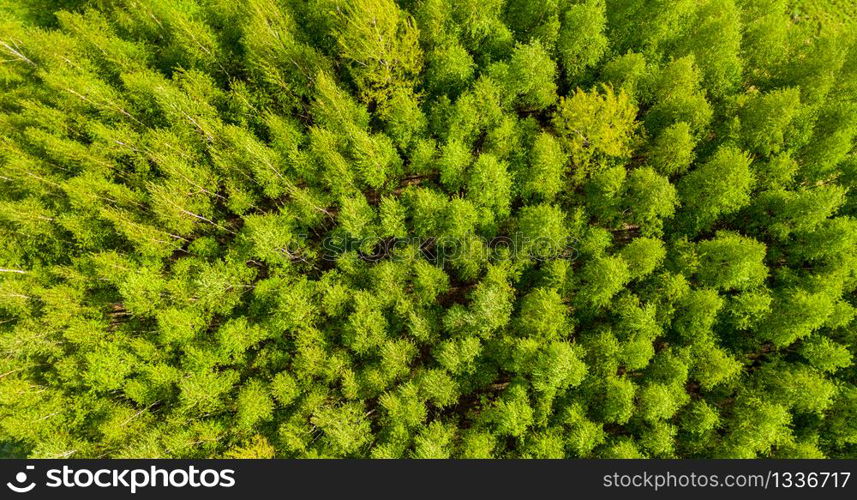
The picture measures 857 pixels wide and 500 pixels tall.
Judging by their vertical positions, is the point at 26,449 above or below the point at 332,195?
below

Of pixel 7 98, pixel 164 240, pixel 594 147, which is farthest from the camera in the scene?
pixel 7 98

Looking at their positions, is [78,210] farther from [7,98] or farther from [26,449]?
[26,449]

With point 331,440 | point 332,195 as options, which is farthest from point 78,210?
point 331,440
